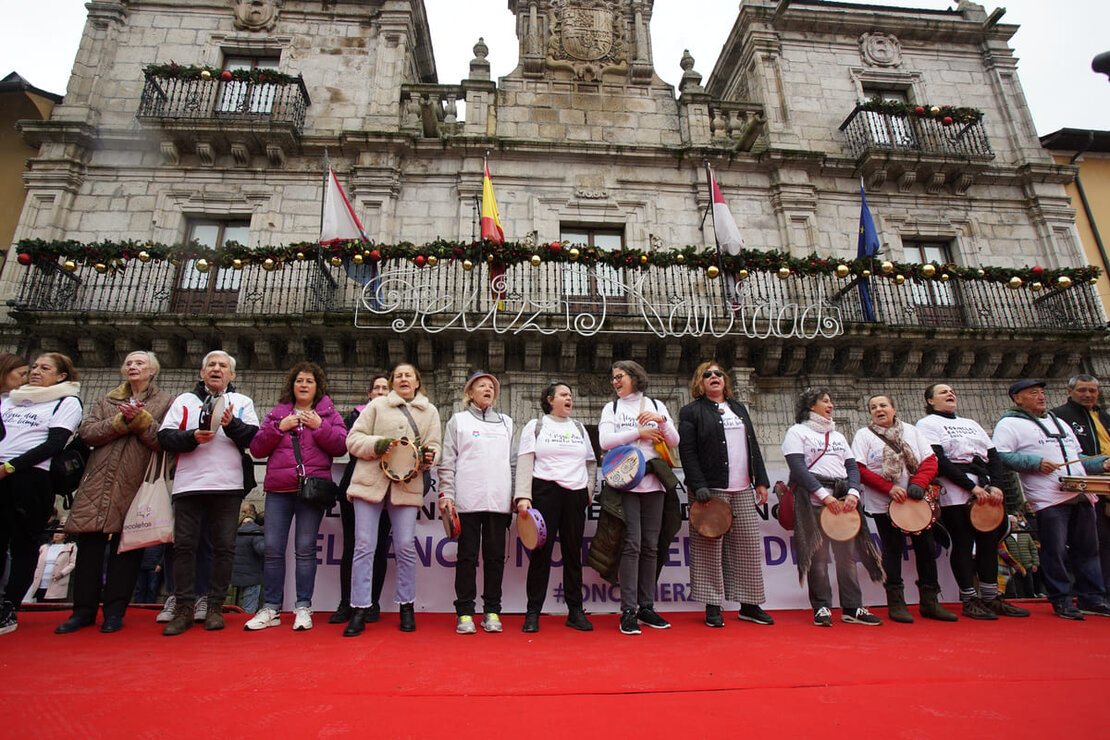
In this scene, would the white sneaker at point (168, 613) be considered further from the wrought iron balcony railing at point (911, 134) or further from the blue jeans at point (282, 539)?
the wrought iron balcony railing at point (911, 134)

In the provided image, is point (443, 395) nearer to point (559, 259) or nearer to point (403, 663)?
point (559, 259)

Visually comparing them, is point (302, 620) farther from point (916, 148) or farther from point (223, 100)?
point (916, 148)

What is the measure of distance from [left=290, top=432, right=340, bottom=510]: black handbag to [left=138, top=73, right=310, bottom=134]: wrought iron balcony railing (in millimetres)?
9084

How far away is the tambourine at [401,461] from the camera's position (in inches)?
153

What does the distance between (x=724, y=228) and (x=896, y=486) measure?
6.51 meters

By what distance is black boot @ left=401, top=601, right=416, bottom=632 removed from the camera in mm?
3668

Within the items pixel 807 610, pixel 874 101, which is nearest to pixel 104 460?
pixel 807 610

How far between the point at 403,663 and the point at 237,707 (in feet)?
2.72

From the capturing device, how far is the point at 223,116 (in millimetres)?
10883

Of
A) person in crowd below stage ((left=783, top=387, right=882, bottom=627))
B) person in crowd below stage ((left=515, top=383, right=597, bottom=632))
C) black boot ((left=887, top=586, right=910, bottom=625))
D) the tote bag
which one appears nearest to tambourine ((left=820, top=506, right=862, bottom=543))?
person in crowd below stage ((left=783, top=387, right=882, bottom=627))

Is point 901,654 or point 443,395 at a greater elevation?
point 443,395

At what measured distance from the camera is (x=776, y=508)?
Result: 5.09 m

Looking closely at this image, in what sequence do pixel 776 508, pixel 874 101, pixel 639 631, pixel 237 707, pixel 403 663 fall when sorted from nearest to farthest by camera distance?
1. pixel 237 707
2. pixel 403 663
3. pixel 639 631
4. pixel 776 508
5. pixel 874 101

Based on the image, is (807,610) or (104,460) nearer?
(104,460)
